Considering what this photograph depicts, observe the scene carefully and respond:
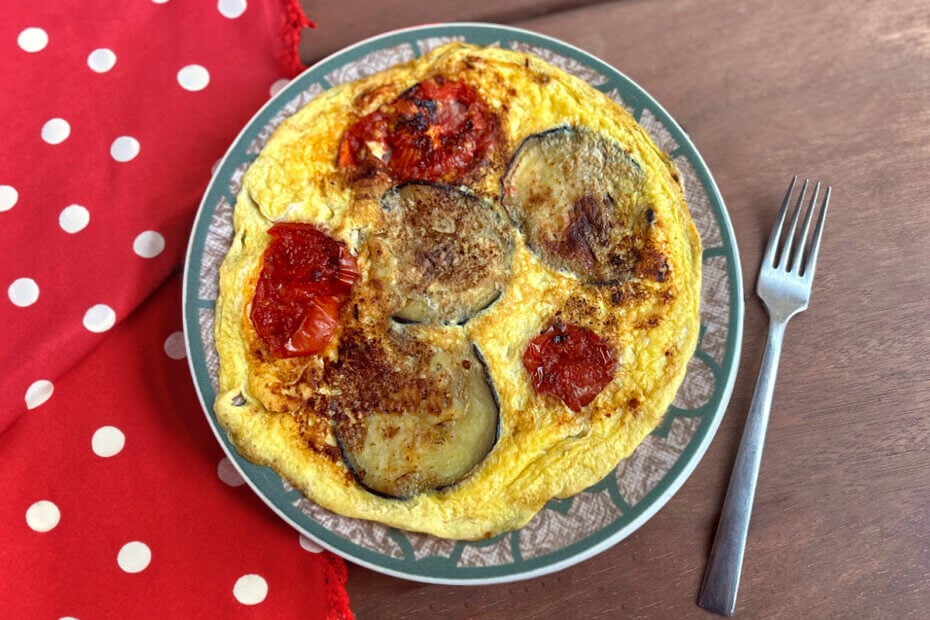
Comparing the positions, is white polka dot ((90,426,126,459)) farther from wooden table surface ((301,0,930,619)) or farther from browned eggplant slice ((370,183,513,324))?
browned eggplant slice ((370,183,513,324))

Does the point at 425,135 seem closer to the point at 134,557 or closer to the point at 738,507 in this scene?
the point at 738,507

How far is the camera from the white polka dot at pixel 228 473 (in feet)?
10.6

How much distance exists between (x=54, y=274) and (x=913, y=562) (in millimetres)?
4409

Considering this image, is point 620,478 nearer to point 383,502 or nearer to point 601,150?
point 383,502

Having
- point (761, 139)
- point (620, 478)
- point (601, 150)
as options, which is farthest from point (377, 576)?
point (761, 139)

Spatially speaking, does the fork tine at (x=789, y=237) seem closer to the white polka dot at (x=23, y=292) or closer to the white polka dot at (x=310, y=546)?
the white polka dot at (x=310, y=546)

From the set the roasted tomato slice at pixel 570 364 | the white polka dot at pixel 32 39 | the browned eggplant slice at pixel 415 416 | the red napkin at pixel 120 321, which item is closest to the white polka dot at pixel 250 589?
the red napkin at pixel 120 321

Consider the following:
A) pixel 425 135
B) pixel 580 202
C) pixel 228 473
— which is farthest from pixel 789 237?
pixel 228 473

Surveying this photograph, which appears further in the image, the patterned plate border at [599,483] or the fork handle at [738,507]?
the fork handle at [738,507]

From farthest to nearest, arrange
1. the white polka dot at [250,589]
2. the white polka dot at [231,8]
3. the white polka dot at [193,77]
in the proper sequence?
1. the white polka dot at [231,8]
2. the white polka dot at [193,77]
3. the white polka dot at [250,589]

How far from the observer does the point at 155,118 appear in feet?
12.3

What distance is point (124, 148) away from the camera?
368cm

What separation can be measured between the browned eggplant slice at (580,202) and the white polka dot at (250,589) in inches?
78.5

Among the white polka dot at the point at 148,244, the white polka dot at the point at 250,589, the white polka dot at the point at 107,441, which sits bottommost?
the white polka dot at the point at 250,589
